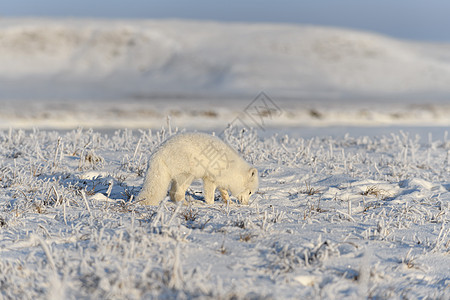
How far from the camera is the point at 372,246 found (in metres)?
3.96

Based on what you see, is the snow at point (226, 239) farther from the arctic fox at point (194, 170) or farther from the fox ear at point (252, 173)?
the fox ear at point (252, 173)

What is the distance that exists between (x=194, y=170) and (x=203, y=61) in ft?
159

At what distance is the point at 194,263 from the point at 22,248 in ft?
4.50

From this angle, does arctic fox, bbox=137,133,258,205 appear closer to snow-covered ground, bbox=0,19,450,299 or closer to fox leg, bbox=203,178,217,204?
fox leg, bbox=203,178,217,204

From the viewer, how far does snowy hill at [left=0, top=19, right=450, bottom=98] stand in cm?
4875

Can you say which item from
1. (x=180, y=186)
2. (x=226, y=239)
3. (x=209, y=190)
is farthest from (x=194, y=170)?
(x=226, y=239)

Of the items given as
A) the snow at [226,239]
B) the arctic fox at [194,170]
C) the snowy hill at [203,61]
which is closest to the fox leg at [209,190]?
the arctic fox at [194,170]

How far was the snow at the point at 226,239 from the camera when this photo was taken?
3.05m

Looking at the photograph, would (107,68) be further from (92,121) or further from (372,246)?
(372,246)

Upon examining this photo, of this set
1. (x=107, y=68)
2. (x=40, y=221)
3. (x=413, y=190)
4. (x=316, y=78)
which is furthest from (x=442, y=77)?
(x=40, y=221)

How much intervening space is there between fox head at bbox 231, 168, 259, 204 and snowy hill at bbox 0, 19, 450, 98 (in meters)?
40.1

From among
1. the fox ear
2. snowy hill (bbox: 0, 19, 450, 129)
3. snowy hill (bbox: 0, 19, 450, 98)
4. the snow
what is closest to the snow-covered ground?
the snow

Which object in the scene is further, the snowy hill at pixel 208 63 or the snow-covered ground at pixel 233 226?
the snowy hill at pixel 208 63

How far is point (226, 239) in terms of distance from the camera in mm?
3914
